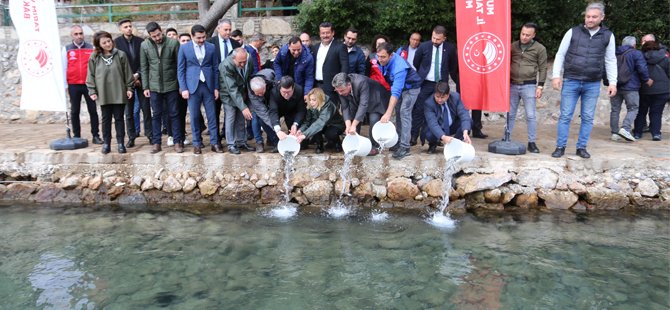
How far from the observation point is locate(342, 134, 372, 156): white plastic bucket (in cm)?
618

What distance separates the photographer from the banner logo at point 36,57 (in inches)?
273

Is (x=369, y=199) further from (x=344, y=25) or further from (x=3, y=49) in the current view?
(x=3, y=49)

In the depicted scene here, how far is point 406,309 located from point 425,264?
86 cm

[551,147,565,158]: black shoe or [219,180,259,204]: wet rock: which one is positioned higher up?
[551,147,565,158]: black shoe

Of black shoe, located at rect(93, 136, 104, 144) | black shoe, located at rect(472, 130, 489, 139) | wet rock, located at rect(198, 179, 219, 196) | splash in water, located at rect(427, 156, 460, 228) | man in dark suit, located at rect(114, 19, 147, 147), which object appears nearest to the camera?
splash in water, located at rect(427, 156, 460, 228)

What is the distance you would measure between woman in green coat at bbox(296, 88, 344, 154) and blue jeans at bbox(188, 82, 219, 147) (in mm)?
1277

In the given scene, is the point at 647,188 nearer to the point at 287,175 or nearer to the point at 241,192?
the point at 287,175

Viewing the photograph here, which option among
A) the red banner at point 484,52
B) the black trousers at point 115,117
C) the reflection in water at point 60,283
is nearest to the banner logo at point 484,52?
the red banner at point 484,52

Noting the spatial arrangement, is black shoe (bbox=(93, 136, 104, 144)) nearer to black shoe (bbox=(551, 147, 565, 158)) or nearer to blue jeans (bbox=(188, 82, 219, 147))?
blue jeans (bbox=(188, 82, 219, 147))

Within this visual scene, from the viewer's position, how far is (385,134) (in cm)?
641

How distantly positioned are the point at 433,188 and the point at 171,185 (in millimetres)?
3486

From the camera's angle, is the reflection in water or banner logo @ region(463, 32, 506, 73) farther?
banner logo @ region(463, 32, 506, 73)

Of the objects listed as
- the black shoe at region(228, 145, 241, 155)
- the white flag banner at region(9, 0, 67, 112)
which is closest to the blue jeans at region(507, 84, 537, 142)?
the black shoe at region(228, 145, 241, 155)

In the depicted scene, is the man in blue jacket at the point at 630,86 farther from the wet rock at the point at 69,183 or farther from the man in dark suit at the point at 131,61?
the wet rock at the point at 69,183
